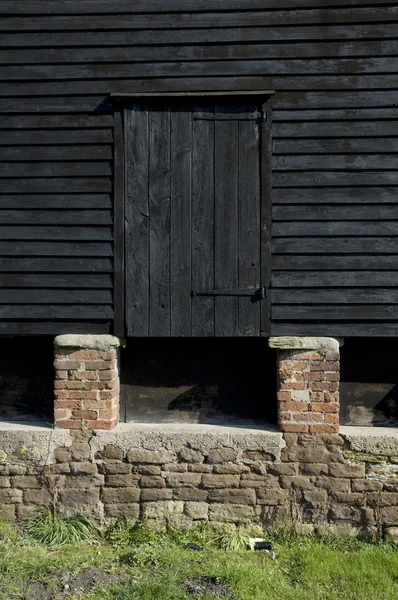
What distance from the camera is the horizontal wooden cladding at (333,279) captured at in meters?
4.59

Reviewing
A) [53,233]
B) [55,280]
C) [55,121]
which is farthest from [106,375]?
[55,121]

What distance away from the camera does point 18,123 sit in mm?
4711

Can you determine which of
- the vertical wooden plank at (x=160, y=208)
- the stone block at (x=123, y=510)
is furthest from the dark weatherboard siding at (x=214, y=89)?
the stone block at (x=123, y=510)

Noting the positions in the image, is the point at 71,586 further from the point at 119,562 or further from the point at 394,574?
the point at 394,574

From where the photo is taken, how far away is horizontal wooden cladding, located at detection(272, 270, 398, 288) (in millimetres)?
4594

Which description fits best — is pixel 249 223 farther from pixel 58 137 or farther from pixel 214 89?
pixel 58 137

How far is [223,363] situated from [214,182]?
1.55m

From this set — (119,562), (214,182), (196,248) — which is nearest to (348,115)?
(214,182)

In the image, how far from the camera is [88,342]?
4652 millimetres

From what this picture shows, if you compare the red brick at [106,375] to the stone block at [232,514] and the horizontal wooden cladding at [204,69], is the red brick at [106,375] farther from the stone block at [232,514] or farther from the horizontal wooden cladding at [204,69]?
the horizontal wooden cladding at [204,69]

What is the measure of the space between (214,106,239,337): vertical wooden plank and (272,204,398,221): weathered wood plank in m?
0.37

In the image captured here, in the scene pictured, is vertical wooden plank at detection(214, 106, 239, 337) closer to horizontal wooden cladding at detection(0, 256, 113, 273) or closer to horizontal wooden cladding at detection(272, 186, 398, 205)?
horizontal wooden cladding at detection(272, 186, 398, 205)

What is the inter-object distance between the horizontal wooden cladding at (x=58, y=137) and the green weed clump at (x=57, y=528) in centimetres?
303

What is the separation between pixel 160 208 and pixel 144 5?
1.68m
